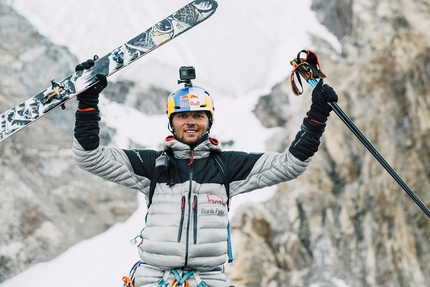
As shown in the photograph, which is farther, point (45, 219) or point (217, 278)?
point (45, 219)

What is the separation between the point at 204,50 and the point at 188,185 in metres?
44.7

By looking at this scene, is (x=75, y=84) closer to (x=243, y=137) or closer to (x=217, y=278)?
(x=217, y=278)

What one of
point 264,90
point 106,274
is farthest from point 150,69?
point 106,274

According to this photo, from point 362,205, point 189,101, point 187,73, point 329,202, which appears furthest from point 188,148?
point 329,202

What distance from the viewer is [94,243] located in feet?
62.3

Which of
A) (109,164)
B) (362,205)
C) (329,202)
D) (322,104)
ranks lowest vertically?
(109,164)

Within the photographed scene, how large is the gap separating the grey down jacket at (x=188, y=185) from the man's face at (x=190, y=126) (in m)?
0.12

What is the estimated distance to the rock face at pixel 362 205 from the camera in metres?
14.9

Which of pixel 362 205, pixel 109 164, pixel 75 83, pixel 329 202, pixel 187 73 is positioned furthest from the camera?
pixel 329 202

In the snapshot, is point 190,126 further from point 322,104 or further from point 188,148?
point 322,104

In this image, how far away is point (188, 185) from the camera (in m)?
4.54

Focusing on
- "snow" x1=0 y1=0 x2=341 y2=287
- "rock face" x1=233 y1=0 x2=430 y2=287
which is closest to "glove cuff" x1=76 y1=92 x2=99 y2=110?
"rock face" x1=233 y1=0 x2=430 y2=287

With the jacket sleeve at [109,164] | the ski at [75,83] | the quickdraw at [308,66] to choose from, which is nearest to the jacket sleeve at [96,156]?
the jacket sleeve at [109,164]

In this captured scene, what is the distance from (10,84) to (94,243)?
1233cm
